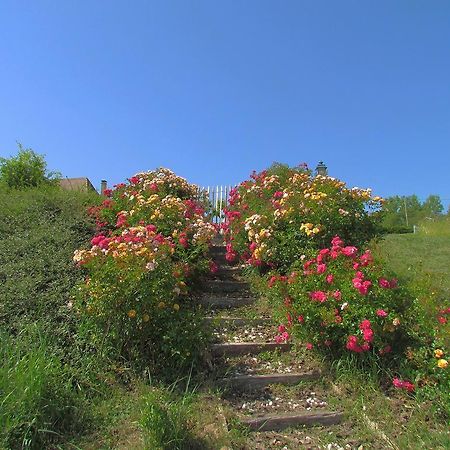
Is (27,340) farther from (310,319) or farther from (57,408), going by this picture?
(310,319)

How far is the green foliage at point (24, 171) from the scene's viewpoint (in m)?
13.4

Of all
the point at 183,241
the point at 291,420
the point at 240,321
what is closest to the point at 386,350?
the point at 291,420

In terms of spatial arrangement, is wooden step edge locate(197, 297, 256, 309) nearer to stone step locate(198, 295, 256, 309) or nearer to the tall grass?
stone step locate(198, 295, 256, 309)

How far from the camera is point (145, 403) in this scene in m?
3.12

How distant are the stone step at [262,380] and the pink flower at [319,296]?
2.12ft

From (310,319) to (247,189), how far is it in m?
4.08

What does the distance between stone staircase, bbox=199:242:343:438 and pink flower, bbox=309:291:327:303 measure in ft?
2.12

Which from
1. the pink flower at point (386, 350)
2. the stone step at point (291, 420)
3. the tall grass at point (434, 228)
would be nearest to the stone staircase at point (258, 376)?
the stone step at point (291, 420)

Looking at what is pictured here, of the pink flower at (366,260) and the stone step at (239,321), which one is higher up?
the pink flower at (366,260)

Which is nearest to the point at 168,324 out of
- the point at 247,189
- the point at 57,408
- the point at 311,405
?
the point at 57,408

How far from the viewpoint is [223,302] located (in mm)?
5445

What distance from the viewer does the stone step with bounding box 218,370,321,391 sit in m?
3.82

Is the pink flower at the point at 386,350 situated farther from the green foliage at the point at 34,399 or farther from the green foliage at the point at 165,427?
the green foliage at the point at 34,399

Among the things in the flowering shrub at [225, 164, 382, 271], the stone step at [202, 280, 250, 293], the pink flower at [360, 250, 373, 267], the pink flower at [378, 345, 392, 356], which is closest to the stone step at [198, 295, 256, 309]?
the stone step at [202, 280, 250, 293]
